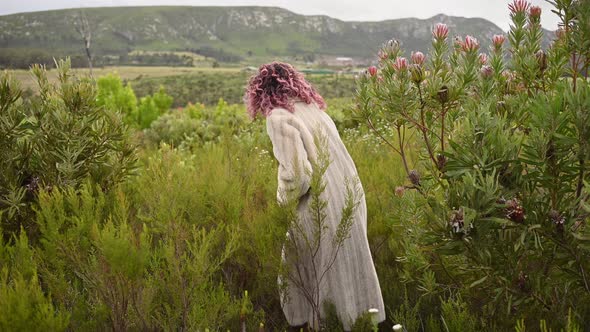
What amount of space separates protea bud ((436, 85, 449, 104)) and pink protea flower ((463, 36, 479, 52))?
23cm

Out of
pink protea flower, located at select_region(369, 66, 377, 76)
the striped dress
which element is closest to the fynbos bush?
pink protea flower, located at select_region(369, 66, 377, 76)

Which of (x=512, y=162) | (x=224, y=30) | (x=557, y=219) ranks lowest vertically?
(x=557, y=219)

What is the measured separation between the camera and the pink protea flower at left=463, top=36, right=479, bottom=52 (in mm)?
2475

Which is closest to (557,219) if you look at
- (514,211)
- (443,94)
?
(514,211)

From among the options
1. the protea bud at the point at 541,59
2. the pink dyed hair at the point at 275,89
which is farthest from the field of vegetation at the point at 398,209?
the pink dyed hair at the point at 275,89

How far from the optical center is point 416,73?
2516mm

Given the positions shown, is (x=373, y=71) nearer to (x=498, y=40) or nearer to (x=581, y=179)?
(x=498, y=40)

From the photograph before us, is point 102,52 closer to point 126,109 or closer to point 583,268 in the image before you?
point 126,109

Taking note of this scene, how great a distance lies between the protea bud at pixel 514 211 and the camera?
1.88 metres

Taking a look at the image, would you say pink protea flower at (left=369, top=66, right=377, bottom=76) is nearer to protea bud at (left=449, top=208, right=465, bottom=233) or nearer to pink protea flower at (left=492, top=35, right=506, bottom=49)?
pink protea flower at (left=492, top=35, right=506, bottom=49)

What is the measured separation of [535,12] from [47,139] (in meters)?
3.42

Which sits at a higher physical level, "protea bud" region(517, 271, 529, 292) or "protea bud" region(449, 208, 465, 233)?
"protea bud" region(449, 208, 465, 233)

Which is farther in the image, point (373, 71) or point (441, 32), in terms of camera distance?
point (373, 71)

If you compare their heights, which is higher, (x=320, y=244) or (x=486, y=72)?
(x=486, y=72)
